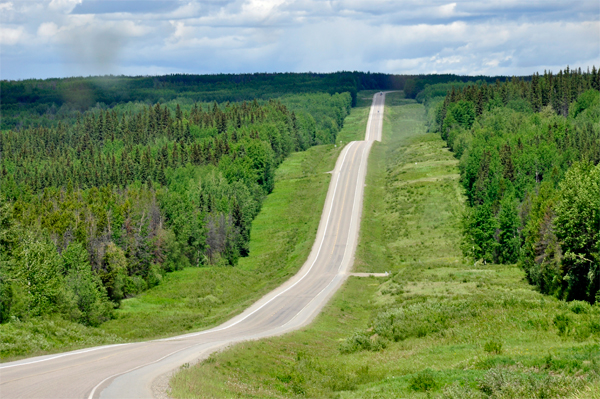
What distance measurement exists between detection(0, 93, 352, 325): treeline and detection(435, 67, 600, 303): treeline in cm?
4120

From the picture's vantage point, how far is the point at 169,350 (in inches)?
1299

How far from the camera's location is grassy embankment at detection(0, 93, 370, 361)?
3878 cm

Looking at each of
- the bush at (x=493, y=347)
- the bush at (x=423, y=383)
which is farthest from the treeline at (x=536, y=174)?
the bush at (x=423, y=383)

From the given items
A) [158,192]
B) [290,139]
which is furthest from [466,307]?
[290,139]

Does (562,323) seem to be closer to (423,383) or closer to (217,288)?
(423,383)

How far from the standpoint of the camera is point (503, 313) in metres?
35.7

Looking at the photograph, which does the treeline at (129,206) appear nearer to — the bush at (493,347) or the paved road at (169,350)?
the paved road at (169,350)

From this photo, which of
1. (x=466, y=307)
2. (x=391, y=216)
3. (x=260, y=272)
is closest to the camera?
(x=466, y=307)

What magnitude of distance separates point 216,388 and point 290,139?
152639 millimetres

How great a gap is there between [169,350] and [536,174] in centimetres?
8746

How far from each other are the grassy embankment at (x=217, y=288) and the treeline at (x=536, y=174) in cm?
2825

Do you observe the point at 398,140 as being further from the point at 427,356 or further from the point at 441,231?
the point at 427,356

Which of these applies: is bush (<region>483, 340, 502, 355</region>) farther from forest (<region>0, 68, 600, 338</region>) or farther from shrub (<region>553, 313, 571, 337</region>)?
forest (<region>0, 68, 600, 338</region>)

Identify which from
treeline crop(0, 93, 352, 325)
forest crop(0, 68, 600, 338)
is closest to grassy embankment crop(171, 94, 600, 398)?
forest crop(0, 68, 600, 338)
